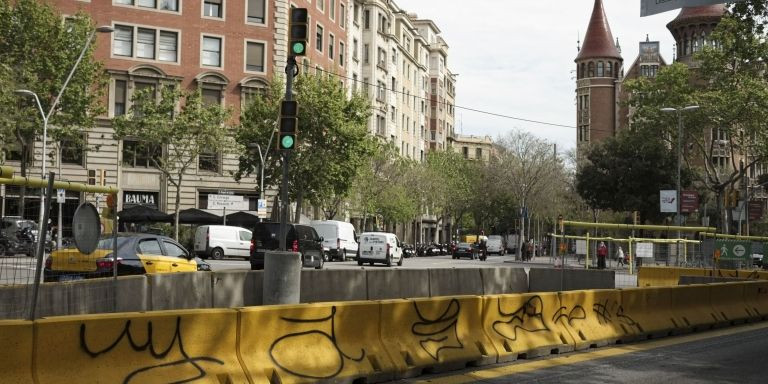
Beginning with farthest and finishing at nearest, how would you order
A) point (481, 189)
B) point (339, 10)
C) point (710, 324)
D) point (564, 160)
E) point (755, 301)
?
point (481, 189), point (564, 160), point (339, 10), point (755, 301), point (710, 324)

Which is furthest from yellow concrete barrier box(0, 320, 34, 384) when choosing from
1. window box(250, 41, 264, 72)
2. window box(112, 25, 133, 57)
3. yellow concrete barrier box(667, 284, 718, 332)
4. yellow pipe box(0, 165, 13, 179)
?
window box(250, 41, 264, 72)

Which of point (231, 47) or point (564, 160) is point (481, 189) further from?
point (231, 47)

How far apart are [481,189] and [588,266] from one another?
52.9 metres

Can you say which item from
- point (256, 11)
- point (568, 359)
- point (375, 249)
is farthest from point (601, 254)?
point (256, 11)

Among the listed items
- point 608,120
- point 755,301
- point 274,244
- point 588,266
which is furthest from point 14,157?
point 608,120

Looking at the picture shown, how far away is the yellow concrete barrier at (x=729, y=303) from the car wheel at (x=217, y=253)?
27.2 m

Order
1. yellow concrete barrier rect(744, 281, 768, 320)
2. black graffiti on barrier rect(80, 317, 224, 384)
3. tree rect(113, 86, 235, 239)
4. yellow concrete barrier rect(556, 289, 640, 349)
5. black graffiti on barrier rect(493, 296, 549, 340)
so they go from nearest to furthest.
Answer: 1. black graffiti on barrier rect(80, 317, 224, 384)
2. black graffiti on barrier rect(493, 296, 549, 340)
3. yellow concrete barrier rect(556, 289, 640, 349)
4. yellow concrete barrier rect(744, 281, 768, 320)
5. tree rect(113, 86, 235, 239)

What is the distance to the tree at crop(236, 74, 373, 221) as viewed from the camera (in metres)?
44.0

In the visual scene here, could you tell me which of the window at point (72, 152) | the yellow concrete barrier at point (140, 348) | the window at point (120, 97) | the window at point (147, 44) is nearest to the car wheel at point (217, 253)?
the window at point (72, 152)

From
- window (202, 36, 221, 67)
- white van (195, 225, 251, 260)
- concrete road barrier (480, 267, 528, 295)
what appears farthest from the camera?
window (202, 36, 221, 67)

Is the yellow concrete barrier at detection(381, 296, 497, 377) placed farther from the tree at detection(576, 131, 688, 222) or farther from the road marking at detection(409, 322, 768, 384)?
the tree at detection(576, 131, 688, 222)

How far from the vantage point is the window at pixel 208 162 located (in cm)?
4903

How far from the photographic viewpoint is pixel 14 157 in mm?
45812

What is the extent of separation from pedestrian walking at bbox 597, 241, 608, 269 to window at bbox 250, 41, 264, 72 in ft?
90.8
